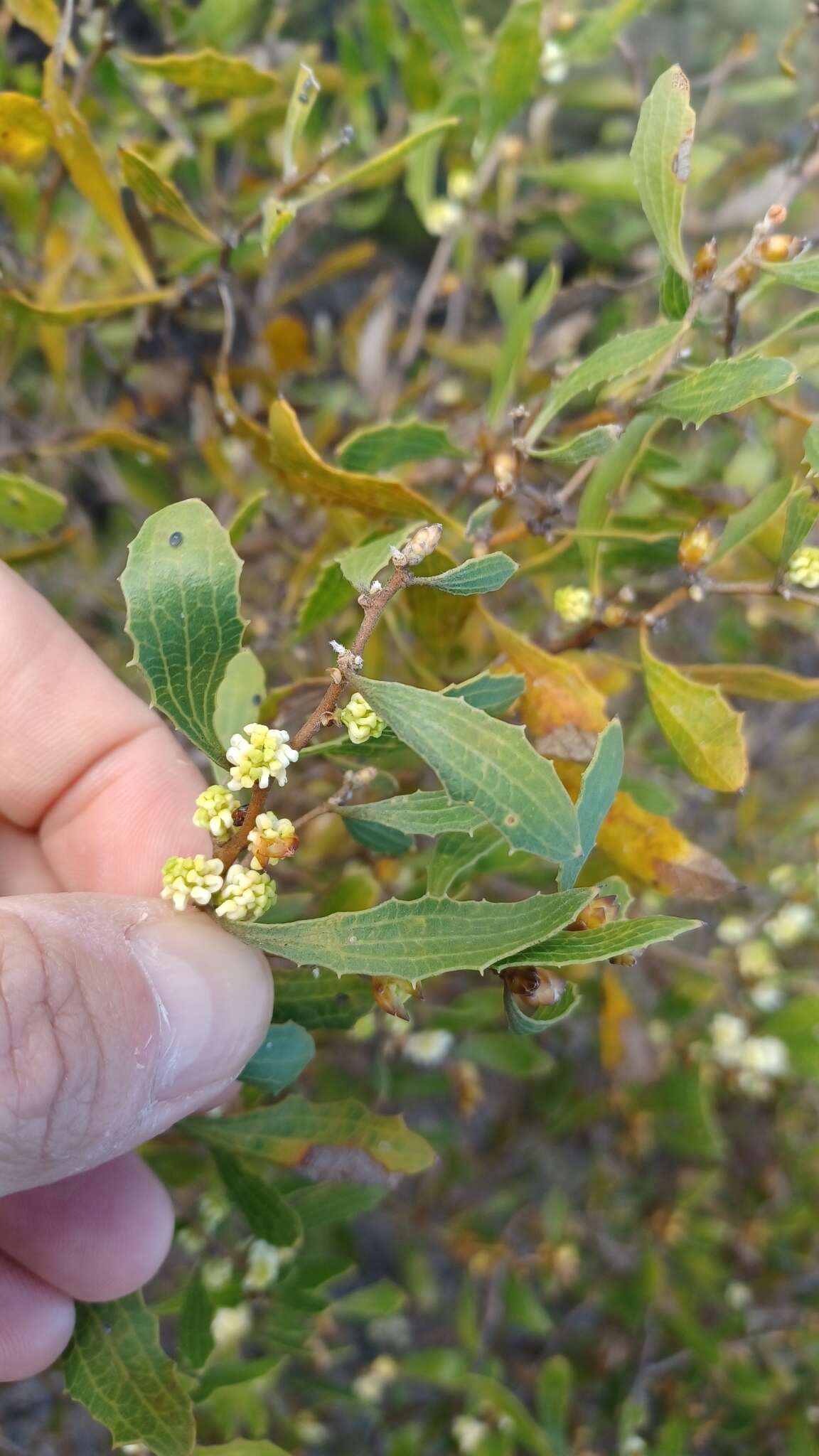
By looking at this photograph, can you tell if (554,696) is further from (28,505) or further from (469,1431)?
(469,1431)

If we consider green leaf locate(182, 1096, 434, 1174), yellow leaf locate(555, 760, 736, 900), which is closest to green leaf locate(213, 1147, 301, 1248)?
green leaf locate(182, 1096, 434, 1174)

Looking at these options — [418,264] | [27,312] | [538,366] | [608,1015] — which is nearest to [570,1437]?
[608,1015]

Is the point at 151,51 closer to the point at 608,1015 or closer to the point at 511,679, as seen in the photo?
the point at 511,679

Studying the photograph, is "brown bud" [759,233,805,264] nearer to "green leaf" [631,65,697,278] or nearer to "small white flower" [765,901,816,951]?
"green leaf" [631,65,697,278]

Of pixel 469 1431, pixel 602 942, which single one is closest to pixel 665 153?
pixel 602 942

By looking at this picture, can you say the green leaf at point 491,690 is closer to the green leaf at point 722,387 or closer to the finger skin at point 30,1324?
the green leaf at point 722,387

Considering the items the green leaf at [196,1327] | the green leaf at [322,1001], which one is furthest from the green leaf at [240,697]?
the green leaf at [196,1327]
